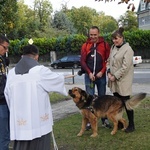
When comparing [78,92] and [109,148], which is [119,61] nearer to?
[78,92]

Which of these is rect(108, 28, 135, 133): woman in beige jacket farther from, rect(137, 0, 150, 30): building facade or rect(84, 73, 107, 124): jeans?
rect(137, 0, 150, 30): building facade

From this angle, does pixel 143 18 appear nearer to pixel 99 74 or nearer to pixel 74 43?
pixel 74 43

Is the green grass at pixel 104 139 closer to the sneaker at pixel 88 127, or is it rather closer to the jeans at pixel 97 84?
the sneaker at pixel 88 127

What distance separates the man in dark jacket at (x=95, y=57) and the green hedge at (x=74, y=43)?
29.3m

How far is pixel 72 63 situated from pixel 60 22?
1294 inches

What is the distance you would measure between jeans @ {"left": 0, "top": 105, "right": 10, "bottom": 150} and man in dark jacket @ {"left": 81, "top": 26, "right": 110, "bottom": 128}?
2.08 meters

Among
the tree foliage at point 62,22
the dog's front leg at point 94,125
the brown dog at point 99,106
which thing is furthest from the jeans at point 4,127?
the tree foliage at point 62,22

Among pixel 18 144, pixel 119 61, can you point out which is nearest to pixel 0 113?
pixel 18 144

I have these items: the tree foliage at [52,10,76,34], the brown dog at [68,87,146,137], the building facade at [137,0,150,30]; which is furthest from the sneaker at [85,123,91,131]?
the building facade at [137,0,150,30]

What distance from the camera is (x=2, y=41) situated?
482 centimetres

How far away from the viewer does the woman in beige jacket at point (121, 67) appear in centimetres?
595

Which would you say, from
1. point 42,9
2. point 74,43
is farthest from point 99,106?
point 42,9

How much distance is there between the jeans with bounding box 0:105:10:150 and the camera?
4.95 meters

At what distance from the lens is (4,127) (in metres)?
5.04
